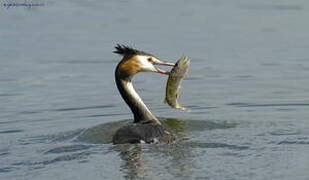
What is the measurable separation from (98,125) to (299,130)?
2.69 m

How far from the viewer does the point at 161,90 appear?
14.4 metres

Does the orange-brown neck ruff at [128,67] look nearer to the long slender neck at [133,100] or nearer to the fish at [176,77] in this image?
the long slender neck at [133,100]

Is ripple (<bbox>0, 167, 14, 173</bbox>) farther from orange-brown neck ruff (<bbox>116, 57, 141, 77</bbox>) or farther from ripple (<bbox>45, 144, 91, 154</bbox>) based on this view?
orange-brown neck ruff (<bbox>116, 57, 141, 77</bbox>)

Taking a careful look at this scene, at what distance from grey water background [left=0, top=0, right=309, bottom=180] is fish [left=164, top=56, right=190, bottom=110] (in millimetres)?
468

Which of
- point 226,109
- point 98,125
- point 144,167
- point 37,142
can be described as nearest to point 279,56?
point 226,109

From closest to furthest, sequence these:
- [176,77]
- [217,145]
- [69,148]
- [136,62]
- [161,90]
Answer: [217,145]
[69,148]
[176,77]
[136,62]
[161,90]

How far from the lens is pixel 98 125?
1199cm

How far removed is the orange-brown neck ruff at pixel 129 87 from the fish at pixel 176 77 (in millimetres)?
383

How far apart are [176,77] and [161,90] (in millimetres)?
3367

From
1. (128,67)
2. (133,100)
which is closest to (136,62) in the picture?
(128,67)

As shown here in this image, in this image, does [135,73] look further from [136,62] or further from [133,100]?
[133,100]

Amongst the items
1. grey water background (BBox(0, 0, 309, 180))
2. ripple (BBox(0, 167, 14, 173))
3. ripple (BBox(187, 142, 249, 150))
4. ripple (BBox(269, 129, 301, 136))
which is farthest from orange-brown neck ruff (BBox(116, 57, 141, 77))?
ripple (BBox(0, 167, 14, 173))

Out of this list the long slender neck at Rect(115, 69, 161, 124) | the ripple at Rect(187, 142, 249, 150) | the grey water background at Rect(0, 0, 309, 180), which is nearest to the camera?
the grey water background at Rect(0, 0, 309, 180)

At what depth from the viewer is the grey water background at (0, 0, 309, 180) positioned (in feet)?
31.0
